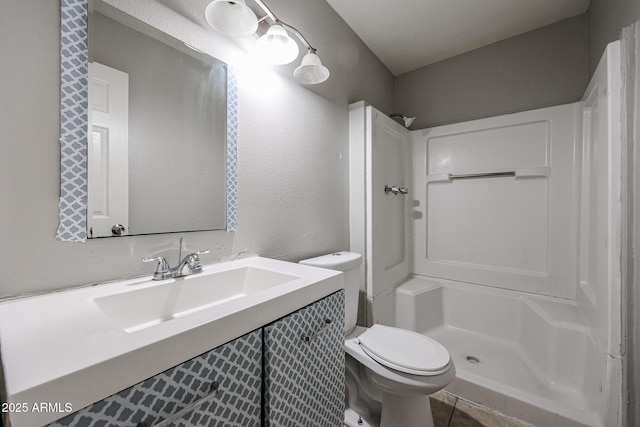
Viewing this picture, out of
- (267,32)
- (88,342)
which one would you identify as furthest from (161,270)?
(267,32)

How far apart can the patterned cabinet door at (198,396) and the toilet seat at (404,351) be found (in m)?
0.68

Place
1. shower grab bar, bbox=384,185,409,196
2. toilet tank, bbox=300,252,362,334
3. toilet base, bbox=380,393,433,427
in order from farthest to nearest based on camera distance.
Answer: shower grab bar, bbox=384,185,409,196 < toilet tank, bbox=300,252,362,334 < toilet base, bbox=380,393,433,427

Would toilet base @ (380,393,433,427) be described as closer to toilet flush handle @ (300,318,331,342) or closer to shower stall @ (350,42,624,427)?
shower stall @ (350,42,624,427)

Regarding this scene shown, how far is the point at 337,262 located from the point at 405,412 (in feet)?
2.39

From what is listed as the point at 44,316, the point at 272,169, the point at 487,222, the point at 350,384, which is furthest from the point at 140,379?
the point at 487,222

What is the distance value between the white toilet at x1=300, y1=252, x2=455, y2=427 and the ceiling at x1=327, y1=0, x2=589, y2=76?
64.0 inches

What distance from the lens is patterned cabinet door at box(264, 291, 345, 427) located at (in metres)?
0.70

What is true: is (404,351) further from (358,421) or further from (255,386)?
(255,386)

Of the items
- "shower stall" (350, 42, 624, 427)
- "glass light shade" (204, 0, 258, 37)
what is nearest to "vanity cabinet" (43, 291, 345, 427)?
"shower stall" (350, 42, 624, 427)

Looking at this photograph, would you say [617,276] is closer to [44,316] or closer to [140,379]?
[140,379]

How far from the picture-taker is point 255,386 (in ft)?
2.16

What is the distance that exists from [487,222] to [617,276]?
1.08 m

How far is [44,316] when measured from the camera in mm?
577

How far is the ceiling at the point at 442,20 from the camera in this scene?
1.68 metres
